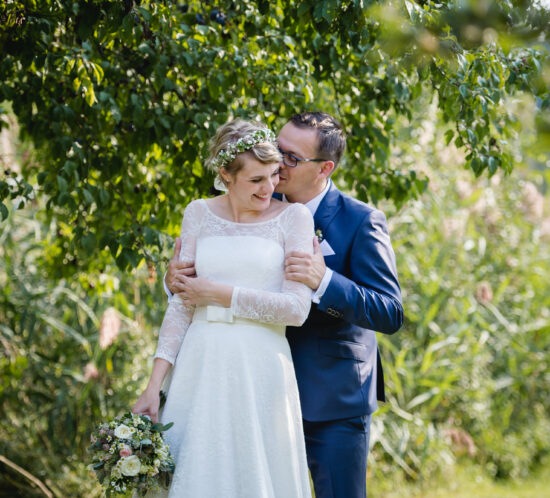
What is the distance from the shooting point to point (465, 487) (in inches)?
239

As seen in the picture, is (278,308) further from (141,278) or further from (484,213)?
(484,213)

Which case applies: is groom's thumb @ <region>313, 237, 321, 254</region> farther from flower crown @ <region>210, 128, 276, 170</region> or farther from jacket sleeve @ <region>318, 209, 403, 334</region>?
flower crown @ <region>210, 128, 276, 170</region>

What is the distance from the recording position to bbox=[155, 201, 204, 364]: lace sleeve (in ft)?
8.97

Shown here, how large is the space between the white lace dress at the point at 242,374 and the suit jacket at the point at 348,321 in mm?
134

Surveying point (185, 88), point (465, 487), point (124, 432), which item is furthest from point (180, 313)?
point (465, 487)

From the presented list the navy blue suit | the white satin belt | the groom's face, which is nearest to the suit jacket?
the navy blue suit

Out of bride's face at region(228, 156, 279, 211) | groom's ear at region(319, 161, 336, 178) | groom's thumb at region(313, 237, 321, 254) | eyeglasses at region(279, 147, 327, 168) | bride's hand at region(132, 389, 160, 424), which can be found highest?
eyeglasses at region(279, 147, 327, 168)

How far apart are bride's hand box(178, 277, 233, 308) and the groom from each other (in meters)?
0.07

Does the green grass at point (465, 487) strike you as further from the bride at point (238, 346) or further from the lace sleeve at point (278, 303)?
the lace sleeve at point (278, 303)

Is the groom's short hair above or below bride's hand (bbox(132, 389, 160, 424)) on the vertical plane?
above

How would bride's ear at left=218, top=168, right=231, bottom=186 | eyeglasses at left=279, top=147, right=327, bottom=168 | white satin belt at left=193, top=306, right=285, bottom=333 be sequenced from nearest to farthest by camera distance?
white satin belt at left=193, top=306, right=285, bottom=333
bride's ear at left=218, top=168, right=231, bottom=186
eyeglasses at left=279, top=147, right=327, bottom=168

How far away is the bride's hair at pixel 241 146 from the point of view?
2689 mm

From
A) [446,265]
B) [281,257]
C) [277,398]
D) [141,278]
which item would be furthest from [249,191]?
[446,265]

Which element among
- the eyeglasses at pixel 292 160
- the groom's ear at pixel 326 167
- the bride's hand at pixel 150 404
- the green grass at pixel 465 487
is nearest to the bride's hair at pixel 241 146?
the eyeglasses at pixel 292 160
